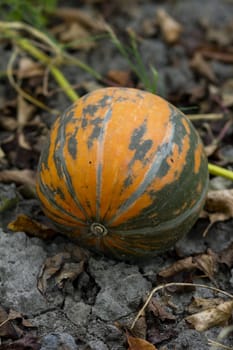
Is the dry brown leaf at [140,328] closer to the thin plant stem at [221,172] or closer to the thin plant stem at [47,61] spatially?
the thin plant stem at [221,172]

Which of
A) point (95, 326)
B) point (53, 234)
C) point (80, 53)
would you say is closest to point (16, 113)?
point (80, 53)

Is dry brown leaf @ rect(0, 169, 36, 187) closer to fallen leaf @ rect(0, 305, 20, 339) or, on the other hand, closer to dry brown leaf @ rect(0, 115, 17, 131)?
dry brown leaf @ rect(0, 115, 17, 131)

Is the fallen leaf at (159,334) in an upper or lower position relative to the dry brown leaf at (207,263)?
lower

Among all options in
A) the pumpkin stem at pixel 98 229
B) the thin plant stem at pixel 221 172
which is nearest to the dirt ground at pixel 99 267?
the thin plant stem at pixel 221 172

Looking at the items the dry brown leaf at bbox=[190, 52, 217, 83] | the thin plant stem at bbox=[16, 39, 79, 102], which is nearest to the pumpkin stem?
the thin plant stem at bbox=[16, 39, 79, 102]

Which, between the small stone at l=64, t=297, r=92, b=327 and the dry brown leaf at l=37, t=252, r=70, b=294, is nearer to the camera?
the small stone at l=64, t=297, r=92, b=327

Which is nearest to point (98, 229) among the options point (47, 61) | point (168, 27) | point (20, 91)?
point (20, 91)
